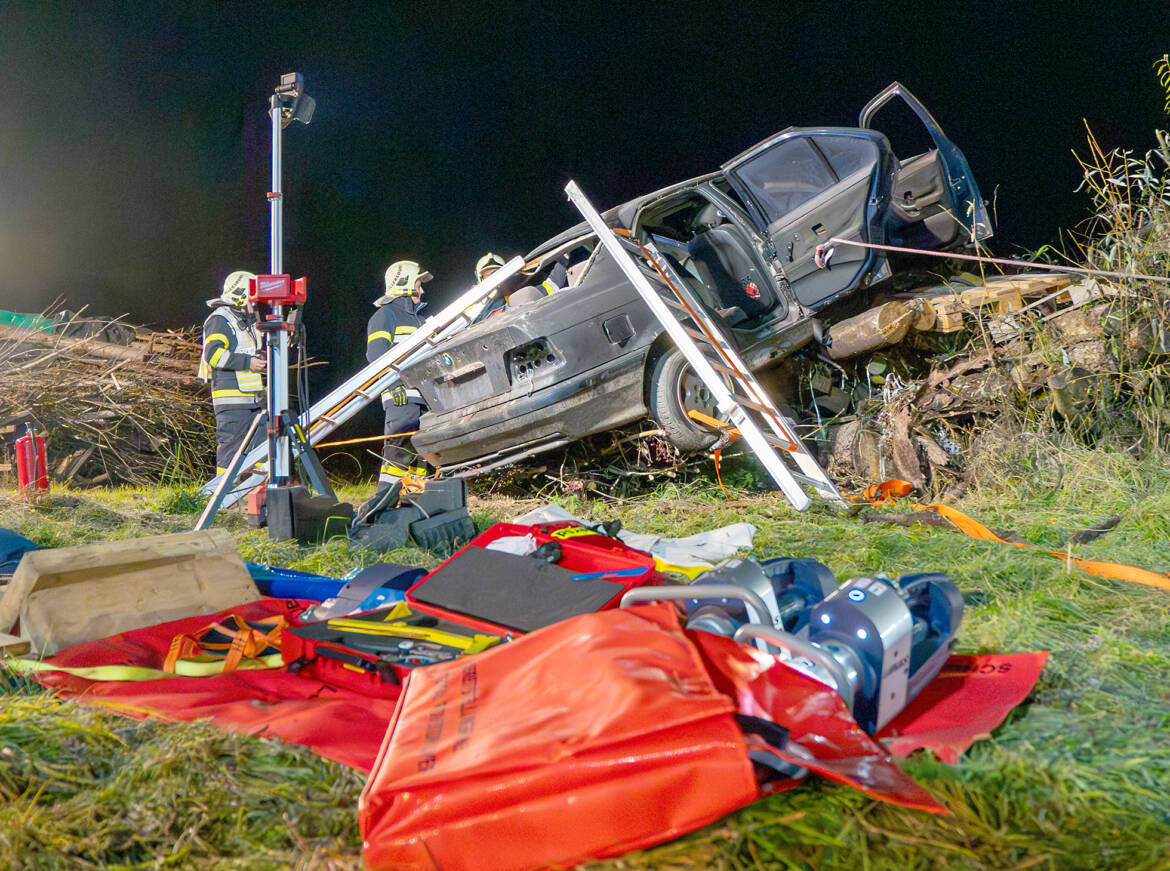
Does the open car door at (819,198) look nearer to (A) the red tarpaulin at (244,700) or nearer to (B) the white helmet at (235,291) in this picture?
(A) the red tarpaulin at (244,700)

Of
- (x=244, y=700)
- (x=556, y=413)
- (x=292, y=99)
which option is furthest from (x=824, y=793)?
(x=292, y=99)

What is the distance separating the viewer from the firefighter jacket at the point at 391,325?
6445 mm

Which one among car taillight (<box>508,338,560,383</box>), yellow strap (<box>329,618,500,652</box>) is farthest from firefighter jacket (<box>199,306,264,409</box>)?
yellow strap (<box>329,618,500,652</box>)

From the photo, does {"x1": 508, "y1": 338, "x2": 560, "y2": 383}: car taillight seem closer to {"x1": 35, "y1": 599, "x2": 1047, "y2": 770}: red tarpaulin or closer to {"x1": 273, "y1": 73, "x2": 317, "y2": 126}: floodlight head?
{"x1": 273, "y1": 73, "x2": 317, "y2": 126}: floodlight head

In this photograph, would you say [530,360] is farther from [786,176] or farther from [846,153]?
[846,153]

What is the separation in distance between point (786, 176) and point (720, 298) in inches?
32.7

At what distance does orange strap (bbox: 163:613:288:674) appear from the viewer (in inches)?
73.7

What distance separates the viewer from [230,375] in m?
6.60

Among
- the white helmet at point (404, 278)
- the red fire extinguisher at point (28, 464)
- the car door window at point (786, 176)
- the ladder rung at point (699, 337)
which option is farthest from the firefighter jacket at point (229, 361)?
the car door window at point (786, 176)

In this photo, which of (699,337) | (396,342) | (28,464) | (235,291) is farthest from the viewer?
(235,291)

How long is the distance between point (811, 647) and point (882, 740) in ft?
0.77

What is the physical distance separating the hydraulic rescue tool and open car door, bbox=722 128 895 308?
3019 mm

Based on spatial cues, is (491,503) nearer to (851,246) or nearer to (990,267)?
(851,246)

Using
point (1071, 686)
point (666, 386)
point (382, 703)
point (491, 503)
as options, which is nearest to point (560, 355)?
point (666, 386)
